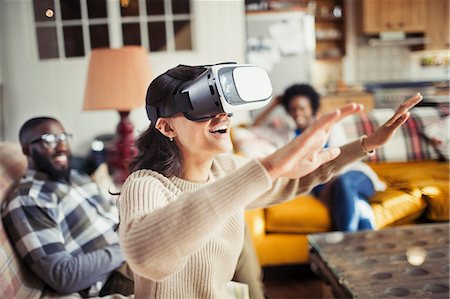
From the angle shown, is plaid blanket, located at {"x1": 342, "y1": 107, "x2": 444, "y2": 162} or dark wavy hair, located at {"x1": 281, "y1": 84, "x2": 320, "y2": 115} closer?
dark wavy hair, located at {"x1": 281, "y1": 84, "x2": 320, "y2": 115}

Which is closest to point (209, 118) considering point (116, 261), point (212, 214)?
point (212, 214)

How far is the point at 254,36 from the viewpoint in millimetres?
3490

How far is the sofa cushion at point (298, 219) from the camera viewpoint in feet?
5.96

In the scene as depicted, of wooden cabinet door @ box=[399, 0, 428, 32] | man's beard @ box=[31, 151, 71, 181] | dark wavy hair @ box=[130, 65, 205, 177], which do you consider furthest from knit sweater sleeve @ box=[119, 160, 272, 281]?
wooden cabinet door @ box=[399, 0, 428, 32]

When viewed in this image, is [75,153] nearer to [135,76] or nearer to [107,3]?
[135,76]

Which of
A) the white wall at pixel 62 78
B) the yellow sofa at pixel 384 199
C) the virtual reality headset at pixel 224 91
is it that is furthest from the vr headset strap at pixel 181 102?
the yellow sofa at pixel 384 199

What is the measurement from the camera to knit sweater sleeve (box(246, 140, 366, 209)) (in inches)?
29.3

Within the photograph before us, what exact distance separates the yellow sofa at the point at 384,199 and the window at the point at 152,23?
45cm

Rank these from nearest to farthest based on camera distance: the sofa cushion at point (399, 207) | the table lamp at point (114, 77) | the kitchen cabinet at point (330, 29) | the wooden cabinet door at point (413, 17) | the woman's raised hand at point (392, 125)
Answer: the woman's raised hand at point (392, 125), the table lamp at point (114, 77), the sofa cushion at point (399, 207), the wooden cabinet door at point (413, 17), the kitchen cabinet at point (330, 29)

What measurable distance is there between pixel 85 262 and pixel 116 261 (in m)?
0.07

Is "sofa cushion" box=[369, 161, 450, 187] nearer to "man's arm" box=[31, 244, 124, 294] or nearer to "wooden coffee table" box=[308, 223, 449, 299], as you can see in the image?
"wooden coffee table" box=[308, 223, 449, 299]

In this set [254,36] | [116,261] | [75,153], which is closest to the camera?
[116,261]

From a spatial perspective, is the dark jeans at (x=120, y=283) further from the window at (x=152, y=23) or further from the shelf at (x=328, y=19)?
the shelf at (x=328, y=19)

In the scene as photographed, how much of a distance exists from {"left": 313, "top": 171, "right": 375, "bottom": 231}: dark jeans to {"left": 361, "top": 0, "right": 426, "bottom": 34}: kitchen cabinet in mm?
3116
